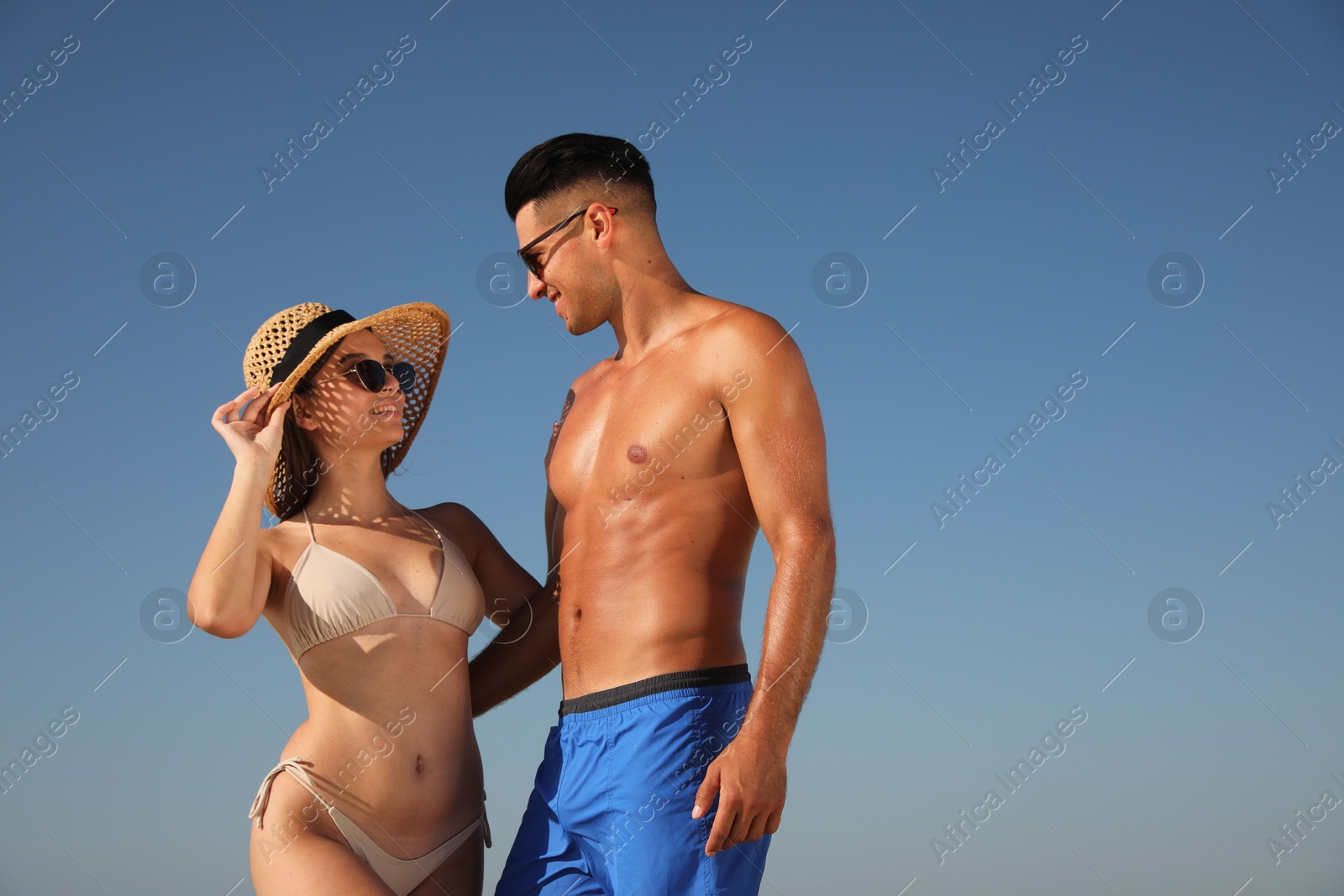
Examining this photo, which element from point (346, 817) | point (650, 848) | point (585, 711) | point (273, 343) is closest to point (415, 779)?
point (346, 817)

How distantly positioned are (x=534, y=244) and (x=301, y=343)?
100 centimetres

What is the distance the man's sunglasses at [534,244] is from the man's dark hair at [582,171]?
3.3 inches

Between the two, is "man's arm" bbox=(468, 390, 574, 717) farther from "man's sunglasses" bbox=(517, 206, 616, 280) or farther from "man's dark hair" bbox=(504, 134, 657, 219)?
"man's dark hair" bbox=(504, 134, 657, 219)

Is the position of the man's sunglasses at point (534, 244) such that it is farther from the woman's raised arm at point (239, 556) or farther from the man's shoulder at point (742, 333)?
the woman's raised arm at point (239, 556)

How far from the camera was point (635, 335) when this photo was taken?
4.60 meters

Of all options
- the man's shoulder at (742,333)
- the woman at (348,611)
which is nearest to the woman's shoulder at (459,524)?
the woman at (348,611)

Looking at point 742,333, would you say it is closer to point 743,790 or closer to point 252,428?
point 743,790

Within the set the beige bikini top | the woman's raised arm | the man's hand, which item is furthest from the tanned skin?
the woman's raised arm

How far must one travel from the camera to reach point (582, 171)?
463cm

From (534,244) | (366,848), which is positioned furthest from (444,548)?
(534,244)

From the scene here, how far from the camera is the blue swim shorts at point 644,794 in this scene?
378cm

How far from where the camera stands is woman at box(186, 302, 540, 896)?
398 centimetres

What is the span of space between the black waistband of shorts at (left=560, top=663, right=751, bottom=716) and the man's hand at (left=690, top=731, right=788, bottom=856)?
1.25 feet

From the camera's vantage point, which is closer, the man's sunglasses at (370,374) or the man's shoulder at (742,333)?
the man's shoulder at (742,333)
